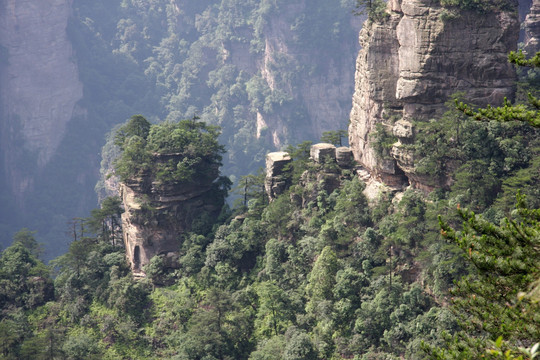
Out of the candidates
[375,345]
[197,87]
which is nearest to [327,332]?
[375,345]

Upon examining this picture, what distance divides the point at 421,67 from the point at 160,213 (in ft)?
61.4

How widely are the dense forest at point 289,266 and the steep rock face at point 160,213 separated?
0.44 meters

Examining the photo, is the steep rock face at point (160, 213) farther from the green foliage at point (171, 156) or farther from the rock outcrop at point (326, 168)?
the rock outcrop at point (326, 168)

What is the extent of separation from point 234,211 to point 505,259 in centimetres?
3146

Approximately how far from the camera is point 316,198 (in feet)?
128

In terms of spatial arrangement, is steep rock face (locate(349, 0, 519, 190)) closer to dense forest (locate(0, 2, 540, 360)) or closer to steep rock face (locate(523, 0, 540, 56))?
dense forest (locate(0, 2, 540, 360))

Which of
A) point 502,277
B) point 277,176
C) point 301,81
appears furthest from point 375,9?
point 301,81

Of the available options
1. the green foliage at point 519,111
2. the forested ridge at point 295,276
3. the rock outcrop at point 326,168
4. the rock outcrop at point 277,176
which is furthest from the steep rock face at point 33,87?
the green foliage at point 519,111

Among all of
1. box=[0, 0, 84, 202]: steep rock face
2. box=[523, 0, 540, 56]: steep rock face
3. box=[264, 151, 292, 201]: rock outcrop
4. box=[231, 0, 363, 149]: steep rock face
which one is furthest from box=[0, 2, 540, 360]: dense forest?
box=[0, 0, 84, 202]: steep rock face

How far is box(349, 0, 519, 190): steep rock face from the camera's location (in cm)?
3144

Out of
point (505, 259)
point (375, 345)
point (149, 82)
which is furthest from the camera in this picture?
point (149, 82)

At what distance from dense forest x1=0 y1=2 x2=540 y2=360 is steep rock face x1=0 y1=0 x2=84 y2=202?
61253 millimetres

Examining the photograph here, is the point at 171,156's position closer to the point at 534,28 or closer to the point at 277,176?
the point at 277,176

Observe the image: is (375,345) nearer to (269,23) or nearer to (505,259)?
(505,259)
